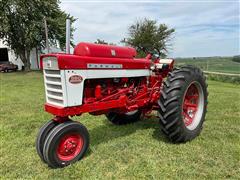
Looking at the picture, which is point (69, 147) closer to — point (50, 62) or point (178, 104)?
point (50, 62)

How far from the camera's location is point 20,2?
22.3m

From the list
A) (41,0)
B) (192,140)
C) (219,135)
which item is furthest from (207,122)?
(41,0)

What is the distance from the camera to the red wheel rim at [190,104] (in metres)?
4.34

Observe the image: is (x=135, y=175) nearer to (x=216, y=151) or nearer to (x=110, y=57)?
(x=216, y=151)

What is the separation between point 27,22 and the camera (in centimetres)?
2309

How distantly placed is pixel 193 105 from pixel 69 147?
7.63ft

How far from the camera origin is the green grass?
120 inches

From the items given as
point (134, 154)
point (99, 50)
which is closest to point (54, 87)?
point (99, 50)

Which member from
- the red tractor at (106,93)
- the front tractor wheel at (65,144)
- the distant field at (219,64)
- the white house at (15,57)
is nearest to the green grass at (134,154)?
the front tractor wheel at (65,144)

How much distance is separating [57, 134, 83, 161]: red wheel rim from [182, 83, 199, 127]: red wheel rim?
192 cm

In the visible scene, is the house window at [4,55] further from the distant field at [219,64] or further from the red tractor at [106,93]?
the red tractor at [106,93]

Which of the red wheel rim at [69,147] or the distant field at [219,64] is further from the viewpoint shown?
the distant field at [219,64]

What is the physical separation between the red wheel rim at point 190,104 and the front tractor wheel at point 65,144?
1.86m

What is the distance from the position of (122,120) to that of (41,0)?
21.3 metres
